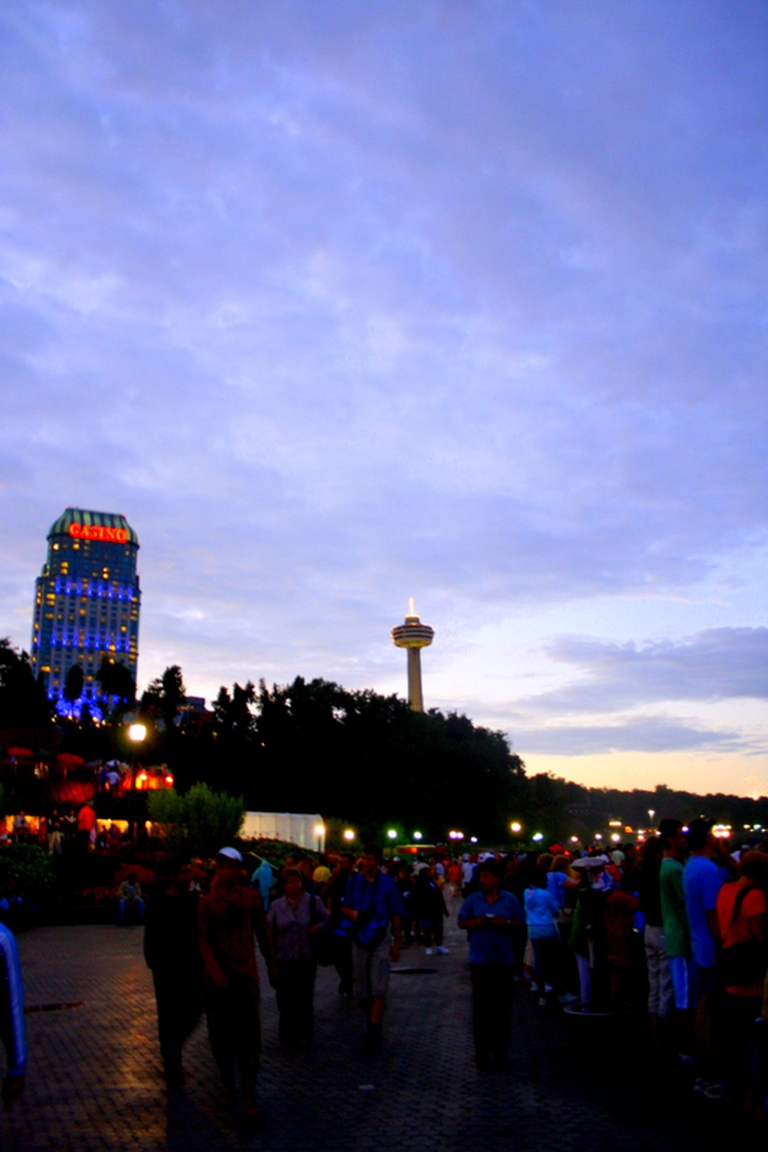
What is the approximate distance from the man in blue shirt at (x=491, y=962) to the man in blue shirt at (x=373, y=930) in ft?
2.89

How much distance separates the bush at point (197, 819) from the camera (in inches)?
1229

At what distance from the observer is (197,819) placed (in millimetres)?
31547

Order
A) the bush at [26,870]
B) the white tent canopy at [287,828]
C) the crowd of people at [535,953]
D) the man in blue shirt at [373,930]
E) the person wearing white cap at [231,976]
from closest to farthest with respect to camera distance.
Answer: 1. the crowd of people at [535,953]
2. the person wearing white cap at [231,976]
3. the man in blue shirt at [373,930]
4. the bush at [26,870]
5. the white tent canopy at [287,828]

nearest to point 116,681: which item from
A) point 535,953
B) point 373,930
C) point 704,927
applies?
point 535,953

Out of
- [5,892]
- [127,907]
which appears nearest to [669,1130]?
[5,892]

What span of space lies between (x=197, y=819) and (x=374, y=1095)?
25429 mm

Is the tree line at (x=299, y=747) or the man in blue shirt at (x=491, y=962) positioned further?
the tree line at (x=299, y=747)

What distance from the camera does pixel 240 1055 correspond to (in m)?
6.62

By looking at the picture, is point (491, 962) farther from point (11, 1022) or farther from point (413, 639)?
point (413, 639)

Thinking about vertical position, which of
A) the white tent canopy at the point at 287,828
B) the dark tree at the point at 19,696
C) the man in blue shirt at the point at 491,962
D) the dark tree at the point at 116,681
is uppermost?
the dark tree at the point at 116,681

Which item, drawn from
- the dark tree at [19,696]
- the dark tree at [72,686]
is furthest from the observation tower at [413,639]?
the dark tree at [19,696]

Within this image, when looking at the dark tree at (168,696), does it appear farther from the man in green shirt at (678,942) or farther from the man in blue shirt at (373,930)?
the man in green shirt at (678,942)

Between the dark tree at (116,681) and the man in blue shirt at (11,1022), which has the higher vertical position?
the dark tree at (116,681)

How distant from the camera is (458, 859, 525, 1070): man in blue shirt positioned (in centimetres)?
811
